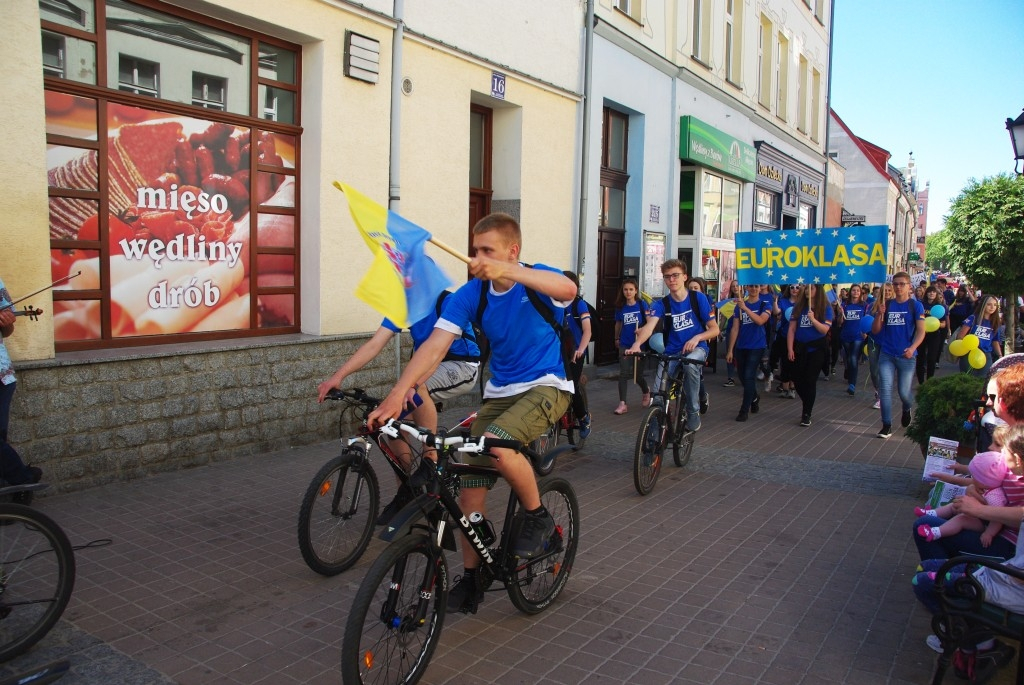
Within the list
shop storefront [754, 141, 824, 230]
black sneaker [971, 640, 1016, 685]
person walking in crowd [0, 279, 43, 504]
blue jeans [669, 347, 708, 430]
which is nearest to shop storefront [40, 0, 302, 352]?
person walking in crowd [0, 279, 43, 504]

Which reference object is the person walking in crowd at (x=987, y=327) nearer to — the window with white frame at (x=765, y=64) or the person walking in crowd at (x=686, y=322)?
the person walking in crowd at (x=686, y=322)

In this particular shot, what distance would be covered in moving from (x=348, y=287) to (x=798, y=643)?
6.03 meters

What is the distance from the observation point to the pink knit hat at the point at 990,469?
3586mm

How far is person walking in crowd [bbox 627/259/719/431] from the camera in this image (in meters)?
7.57

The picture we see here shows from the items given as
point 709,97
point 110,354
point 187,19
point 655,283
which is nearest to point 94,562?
point 110,354

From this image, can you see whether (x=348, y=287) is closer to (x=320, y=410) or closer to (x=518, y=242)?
(x=320, y=410)

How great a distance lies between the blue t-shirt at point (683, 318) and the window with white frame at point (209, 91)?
14.8 feet

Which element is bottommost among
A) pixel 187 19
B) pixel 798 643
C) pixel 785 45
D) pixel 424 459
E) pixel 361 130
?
pixel 798 643

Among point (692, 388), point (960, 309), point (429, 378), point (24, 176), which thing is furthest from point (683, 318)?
point (960, 309)

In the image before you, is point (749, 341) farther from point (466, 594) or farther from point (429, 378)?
point (466, 594)

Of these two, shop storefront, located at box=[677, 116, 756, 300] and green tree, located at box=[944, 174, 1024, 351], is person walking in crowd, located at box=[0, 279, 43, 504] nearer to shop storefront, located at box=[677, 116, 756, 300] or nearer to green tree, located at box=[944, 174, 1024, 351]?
green tree, located at box=[944, 174, 1024, 351]

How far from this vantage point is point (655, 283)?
50.4 feet

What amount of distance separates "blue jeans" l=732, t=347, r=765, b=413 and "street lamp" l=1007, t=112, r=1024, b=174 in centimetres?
354

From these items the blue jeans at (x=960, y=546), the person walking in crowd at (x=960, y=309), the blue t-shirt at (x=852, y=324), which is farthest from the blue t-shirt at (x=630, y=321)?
the person walking in crowd at (x=960, y=309)
